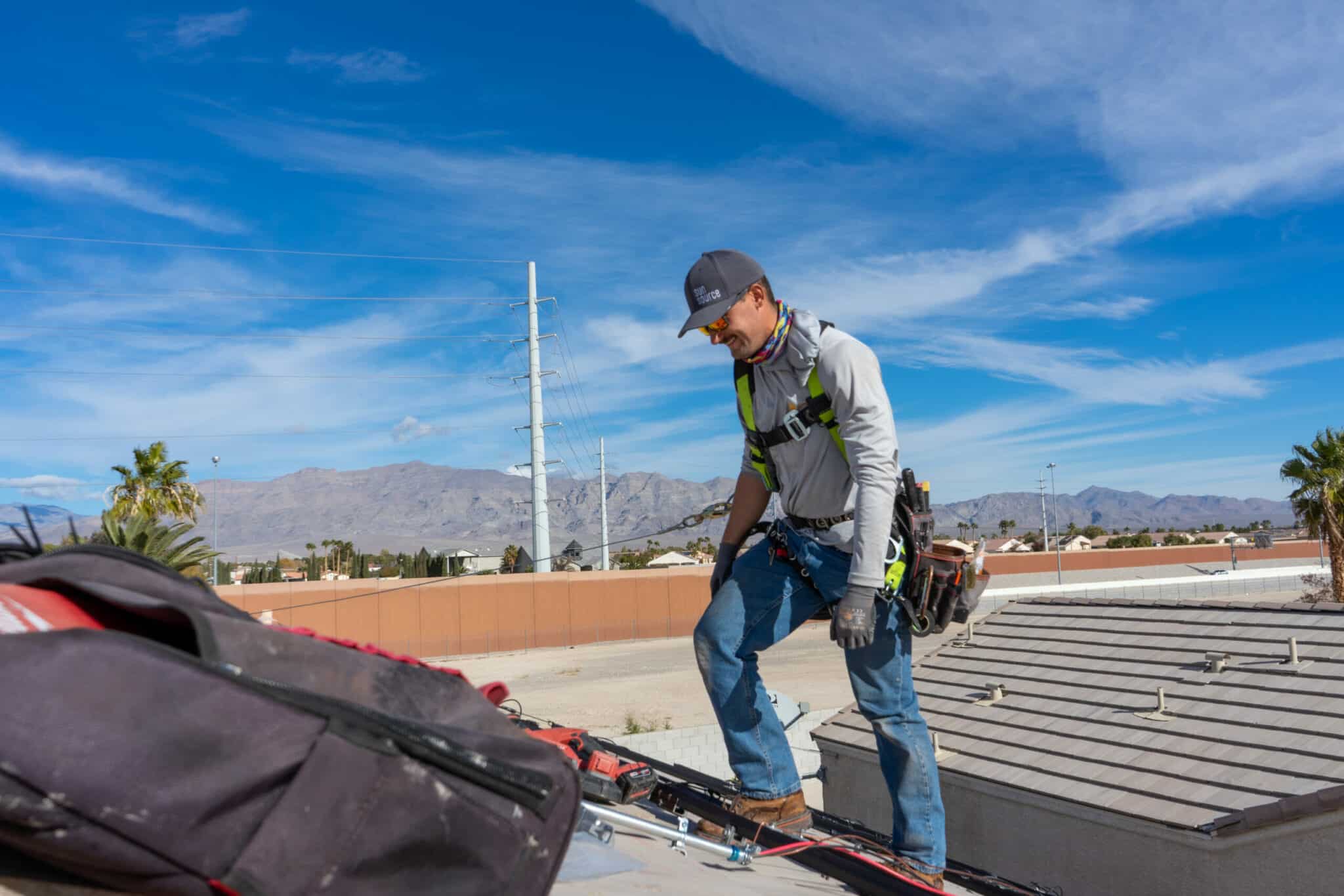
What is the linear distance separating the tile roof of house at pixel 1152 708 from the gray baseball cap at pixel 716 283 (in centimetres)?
583

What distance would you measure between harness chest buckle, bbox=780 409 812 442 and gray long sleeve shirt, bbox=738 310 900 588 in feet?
0.07

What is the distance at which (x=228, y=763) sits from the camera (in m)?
1.37

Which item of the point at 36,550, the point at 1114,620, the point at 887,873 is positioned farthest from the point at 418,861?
the point at 1114,620

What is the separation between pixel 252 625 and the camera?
1.59 meters

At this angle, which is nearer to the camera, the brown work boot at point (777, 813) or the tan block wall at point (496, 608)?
the brown work boot at point (777, 813)

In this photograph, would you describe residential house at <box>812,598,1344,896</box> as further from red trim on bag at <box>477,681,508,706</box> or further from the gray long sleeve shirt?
red trim on bag at <box>477,681,508,706</box>

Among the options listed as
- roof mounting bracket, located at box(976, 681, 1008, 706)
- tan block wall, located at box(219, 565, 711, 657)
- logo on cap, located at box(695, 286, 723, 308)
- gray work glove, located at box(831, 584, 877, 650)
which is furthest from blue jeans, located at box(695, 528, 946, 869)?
tan block wall, located at box(219, 565, 711, 657)

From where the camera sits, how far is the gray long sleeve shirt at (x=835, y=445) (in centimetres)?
356

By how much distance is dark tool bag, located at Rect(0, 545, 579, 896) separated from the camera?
51.3 inches

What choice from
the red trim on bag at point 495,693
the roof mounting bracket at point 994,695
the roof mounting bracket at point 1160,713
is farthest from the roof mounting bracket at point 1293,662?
the red trim on bag at point 495,693

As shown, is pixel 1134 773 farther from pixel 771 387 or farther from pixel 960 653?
pixel 771 387

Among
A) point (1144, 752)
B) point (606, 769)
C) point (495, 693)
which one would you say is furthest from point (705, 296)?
point (1144, 752)

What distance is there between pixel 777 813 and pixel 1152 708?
6.45 m

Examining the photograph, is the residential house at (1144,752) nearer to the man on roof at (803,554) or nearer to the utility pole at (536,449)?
the man on roof at (803,554)
